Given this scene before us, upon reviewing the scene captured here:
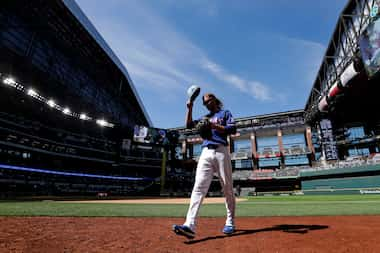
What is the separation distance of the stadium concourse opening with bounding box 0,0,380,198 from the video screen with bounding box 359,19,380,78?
0.08 metres

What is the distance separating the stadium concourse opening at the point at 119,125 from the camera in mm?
23172

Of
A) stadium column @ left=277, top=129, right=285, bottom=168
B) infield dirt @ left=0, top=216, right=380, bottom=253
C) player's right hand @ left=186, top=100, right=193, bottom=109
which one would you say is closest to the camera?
infield dirt @ left=0, top=216, right=380, bottom=253

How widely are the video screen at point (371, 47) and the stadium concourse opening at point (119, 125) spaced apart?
3.2 inches

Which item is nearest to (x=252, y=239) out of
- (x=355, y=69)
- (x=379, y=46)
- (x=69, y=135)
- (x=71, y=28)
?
(x=379, y=46)

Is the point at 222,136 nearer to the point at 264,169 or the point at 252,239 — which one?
the point at 252,239

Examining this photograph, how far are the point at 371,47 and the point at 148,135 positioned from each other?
119 ft

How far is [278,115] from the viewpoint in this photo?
4516cm

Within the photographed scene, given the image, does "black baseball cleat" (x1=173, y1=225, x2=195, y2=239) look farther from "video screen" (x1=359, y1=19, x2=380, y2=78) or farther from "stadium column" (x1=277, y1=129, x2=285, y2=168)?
"stadium column" (x1=277, y1=129, x2=285, y2=168)

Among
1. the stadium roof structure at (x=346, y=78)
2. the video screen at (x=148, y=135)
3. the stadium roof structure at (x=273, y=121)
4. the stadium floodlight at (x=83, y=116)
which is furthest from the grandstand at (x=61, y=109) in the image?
the stadium roof structure at (x=346, y=78)

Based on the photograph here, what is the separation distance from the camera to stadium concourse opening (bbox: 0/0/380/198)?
2317cm

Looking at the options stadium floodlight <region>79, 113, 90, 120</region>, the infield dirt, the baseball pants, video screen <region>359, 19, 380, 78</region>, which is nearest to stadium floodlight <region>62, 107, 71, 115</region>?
stadium floodlight <region>79, 113, 90, 120</region>

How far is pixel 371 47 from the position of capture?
53.2ft

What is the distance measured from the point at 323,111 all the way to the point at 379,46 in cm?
1692

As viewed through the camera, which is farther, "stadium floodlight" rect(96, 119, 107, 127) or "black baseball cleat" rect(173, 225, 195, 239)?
"stadium floodlight" rect(96, 119, 107, 127)
